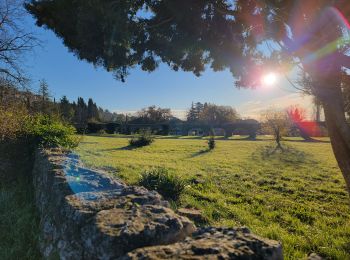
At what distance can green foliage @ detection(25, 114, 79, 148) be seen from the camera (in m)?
7.80

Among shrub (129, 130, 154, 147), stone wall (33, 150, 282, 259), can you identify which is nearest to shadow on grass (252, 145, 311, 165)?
shrub (129, 130, 154, 147)

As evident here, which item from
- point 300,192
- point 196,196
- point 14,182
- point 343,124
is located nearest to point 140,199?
point 343,124

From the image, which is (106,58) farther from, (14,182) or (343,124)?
(14,182)

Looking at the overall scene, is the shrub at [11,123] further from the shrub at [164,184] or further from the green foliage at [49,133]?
the shrub at [164,184]

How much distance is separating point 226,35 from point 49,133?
19.1 ft

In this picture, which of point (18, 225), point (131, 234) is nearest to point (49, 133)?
point (18, 225)

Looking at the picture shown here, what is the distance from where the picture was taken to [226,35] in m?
4.78

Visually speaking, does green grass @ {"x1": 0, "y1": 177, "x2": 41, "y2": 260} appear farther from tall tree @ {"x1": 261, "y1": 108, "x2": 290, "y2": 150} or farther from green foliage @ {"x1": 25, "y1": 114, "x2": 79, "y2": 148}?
tall tree @ {"x1": 261, "y1": 108, "x2": 290, "y2": 150}

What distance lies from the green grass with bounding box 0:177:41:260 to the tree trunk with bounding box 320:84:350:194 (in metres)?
4.46

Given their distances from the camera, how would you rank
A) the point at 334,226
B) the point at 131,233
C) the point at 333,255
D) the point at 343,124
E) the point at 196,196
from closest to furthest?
1. the point at 131,233
2. the point at 333,255
3. the point at 343,124
4. the point at 334,226
5. the point at 196,196

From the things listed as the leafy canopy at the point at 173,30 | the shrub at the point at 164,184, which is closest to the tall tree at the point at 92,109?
the shrub at the point at 164,184

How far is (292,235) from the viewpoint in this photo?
184 inches

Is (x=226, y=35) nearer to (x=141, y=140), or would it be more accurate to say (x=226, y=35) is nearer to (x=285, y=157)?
(x=285, y=157)

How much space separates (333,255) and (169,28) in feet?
13.7
